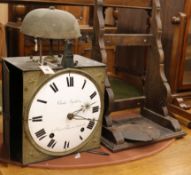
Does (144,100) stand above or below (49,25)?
below

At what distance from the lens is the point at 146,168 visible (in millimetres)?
1329

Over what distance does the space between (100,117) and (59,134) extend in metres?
0.20

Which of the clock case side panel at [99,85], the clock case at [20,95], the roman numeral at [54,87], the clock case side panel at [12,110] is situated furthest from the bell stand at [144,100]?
the clock case side panel at [12,110]

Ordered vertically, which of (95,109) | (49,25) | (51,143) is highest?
(49,25)

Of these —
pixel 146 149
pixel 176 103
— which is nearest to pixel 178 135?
→ pixel 146 149

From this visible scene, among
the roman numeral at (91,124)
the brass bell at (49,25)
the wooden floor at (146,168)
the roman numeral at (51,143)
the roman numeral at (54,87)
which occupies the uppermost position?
the brass bell at (49,25)

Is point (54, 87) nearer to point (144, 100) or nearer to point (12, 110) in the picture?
point (12, 110)

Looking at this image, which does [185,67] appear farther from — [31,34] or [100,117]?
[31,34]

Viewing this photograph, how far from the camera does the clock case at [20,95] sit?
1.19 m

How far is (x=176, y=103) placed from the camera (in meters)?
1.97

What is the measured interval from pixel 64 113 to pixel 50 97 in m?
0.10

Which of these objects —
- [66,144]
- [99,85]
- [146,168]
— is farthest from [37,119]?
[146,168]

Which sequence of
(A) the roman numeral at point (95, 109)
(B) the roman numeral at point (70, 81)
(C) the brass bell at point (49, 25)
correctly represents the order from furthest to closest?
(A) the roman numeral at point (95, 109), (B) the roman numeral at point (70, 81), (C) the brass bell at point (49, 25)

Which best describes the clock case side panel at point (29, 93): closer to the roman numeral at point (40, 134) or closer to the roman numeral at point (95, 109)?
the roman numeral at point (40, 134)
